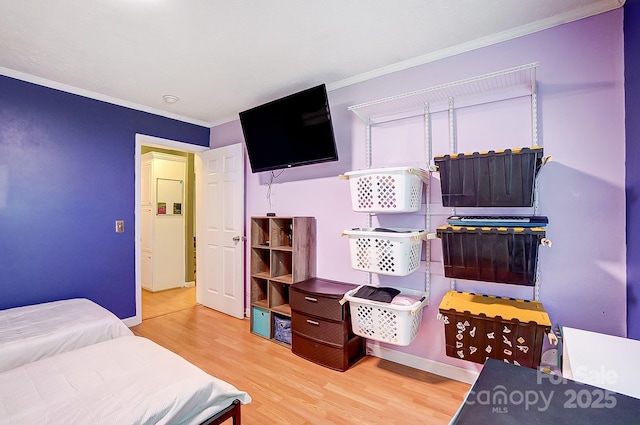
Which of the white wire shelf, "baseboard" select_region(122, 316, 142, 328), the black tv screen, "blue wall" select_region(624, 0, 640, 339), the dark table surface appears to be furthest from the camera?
"baseboard" select_region(122, 316, 142, 328)

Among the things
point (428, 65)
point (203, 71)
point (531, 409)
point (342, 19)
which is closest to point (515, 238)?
point (531, 409)

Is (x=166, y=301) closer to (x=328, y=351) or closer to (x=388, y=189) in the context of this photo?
(x=328, y=351)

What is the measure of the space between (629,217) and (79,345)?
11.0 ft

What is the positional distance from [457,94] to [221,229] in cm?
292

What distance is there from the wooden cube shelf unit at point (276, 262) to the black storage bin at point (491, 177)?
1.38m

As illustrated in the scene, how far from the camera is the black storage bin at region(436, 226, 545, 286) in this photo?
161 centimetres

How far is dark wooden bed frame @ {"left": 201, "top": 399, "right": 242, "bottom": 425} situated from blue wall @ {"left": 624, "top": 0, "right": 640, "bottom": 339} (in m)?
1.96

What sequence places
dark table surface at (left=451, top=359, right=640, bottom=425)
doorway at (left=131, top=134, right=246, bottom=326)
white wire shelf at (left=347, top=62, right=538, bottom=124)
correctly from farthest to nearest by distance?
doorway at (left=131, top=134, right=246, bottom=326)
white wire shelf at (left=347, top=62, right=538, bottom=124)
dark table surface at (left=451, top=359, right=640, bottom=425)

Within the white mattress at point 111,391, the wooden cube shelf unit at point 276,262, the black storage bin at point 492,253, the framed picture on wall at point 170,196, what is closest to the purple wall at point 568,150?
the black storage bin at point 492,253

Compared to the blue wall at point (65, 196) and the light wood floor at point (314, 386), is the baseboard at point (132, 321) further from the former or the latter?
the light wood floor at point (314, 386)

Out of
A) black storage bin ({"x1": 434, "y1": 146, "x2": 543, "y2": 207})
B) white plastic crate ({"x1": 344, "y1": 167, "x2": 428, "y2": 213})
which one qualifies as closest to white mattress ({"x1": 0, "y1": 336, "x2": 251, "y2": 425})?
white plastic crate ({"x1": 344, "y1": 167, "x2": 428, "y2": 213})

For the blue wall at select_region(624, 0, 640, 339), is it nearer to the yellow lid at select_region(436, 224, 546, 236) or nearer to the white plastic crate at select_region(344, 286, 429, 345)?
the yellow lid at select_region(436, 224, 546, 236)

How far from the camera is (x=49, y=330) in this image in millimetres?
1901

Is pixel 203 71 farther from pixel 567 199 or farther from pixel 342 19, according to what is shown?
pixel 567 199
